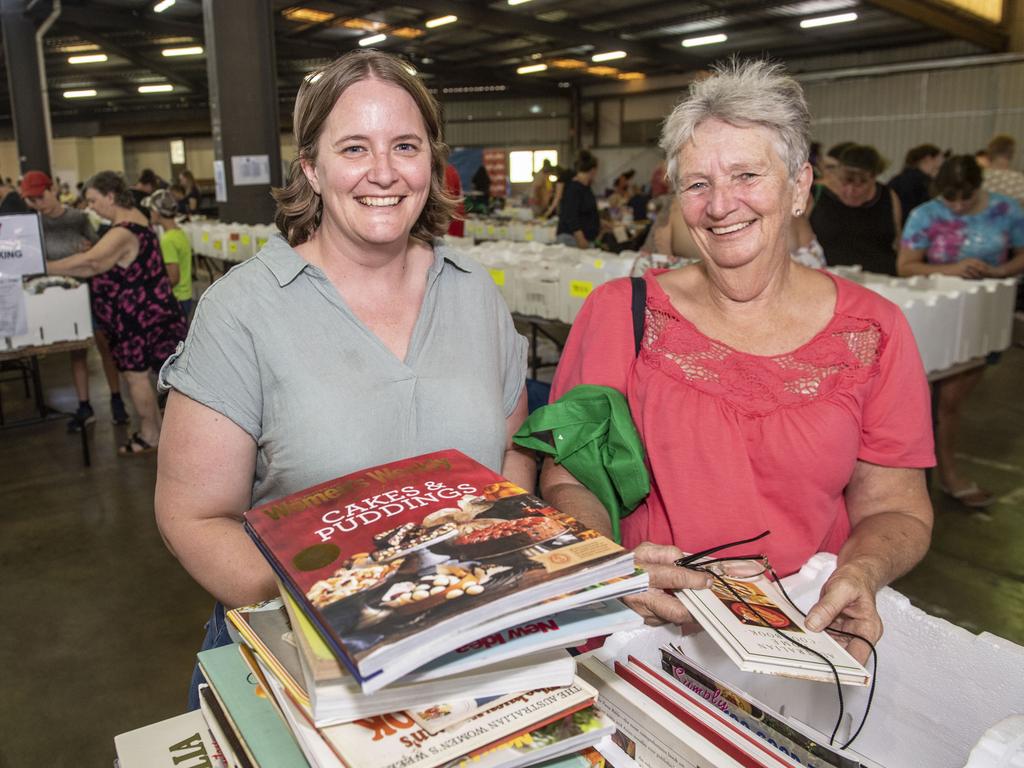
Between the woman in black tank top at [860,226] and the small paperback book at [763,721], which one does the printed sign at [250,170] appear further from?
the small paperback book at [763,721]

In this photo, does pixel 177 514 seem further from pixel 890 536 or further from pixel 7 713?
pixel 7 713

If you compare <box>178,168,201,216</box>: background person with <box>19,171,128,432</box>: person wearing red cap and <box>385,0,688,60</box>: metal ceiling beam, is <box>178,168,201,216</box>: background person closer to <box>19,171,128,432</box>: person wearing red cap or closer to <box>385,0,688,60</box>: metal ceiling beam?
<box>385,0,688,60</box>: metal ceiling beam

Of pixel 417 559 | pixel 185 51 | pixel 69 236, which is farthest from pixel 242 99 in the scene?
pixel 185 51

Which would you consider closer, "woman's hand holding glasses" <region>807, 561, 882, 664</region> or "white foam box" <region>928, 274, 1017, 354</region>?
"woman's hand holding glasses" <region>807, 561, 882, 664</region>

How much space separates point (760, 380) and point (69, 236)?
227 inches

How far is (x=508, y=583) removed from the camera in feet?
2.28

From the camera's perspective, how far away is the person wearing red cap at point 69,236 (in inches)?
225

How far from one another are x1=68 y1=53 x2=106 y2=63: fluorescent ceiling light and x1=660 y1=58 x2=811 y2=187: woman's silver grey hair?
876 inches

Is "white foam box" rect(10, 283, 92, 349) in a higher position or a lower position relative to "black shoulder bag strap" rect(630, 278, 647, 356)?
lower

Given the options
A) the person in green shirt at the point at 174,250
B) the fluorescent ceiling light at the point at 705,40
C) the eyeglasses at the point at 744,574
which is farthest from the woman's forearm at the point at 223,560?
the fluorescent ceiling light at the point at 705,40

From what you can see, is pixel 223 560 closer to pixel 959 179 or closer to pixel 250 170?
pixel 959 179

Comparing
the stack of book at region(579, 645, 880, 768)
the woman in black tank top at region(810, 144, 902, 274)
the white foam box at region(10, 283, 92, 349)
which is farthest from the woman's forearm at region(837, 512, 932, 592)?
the white foam box at region(10, 283, 92, 349)

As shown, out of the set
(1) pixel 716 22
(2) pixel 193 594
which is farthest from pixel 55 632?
(1) pixel 716 22

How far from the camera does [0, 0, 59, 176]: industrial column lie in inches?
555
